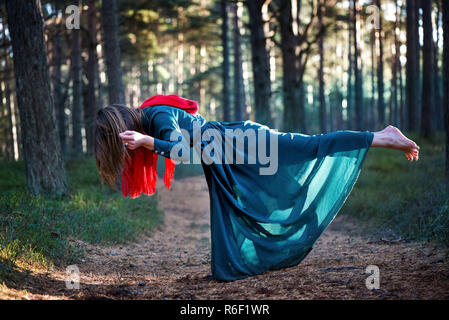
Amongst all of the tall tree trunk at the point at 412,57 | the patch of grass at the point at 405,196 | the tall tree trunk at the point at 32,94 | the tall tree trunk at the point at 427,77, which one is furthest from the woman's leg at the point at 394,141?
the tall tree trunk at the point at 412,57

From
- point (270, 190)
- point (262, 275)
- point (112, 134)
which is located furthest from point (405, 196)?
point (112, 134)

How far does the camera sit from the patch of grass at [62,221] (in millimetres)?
4301

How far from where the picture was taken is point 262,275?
4.02 metres

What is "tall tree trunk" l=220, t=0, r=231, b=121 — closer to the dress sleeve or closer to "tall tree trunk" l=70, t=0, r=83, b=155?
"tall tree trunk" l=70, t=0, r=83, b=155

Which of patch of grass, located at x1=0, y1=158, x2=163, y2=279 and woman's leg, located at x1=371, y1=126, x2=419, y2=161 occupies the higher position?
woman's leg, located at x1=371, y1=126, x2=419, y2=161

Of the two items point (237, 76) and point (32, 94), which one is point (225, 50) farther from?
point (32, 94)

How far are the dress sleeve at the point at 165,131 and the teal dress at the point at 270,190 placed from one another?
0.02 metres

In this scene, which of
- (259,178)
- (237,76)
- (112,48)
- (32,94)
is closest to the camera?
(259,178)

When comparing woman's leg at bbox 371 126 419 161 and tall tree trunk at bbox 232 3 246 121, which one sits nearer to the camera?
woman's leg at bbox 371 126 419 161

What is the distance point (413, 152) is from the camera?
3908 millimetres

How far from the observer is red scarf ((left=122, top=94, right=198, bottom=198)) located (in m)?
4.16

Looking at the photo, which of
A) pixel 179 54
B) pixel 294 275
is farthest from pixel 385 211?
pixel 179 54

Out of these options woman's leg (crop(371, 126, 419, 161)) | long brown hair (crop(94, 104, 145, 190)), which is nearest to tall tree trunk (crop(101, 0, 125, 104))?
long brown hair (crop(94, 104, 145, 190))

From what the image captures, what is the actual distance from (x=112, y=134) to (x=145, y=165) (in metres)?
0.62
